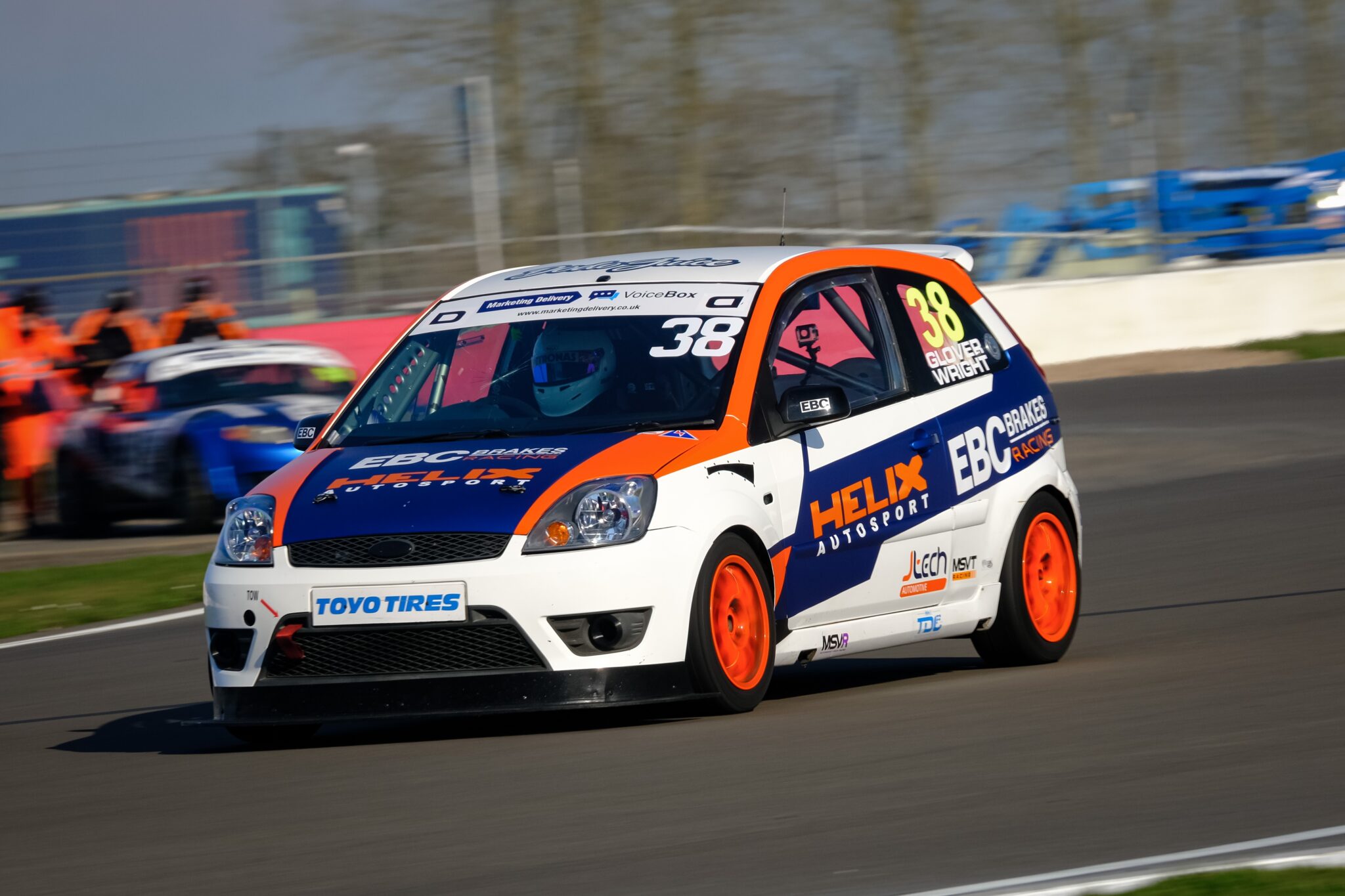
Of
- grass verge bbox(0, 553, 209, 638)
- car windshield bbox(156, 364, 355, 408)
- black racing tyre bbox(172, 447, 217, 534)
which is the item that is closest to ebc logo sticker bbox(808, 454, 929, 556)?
grass verge bbox(0, 553, 209, 638)

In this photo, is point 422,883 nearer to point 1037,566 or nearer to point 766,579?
point 766,579

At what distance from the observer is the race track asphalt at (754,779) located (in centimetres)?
514

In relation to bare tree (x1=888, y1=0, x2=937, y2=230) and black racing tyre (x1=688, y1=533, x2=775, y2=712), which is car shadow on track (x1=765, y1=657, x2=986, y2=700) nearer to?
black racing tyre (x1=688, y1=533, x2=775, y2=712)

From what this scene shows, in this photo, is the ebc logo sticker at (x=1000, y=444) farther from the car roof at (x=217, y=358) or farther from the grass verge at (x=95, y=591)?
the car roof at (x=217, y=358)

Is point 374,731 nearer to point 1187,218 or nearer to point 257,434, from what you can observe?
point 257,434

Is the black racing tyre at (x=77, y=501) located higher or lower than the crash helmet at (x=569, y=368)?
lower

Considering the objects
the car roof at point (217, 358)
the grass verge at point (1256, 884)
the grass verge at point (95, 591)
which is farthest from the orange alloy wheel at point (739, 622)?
the car roof at point (217, 358)

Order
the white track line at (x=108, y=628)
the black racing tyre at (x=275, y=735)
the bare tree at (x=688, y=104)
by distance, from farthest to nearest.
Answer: the bare tree at (x=688, y=104) < the white track line at (x=108, y=628) < the black racing tyre at (x=275, y=735)

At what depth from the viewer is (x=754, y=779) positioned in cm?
610

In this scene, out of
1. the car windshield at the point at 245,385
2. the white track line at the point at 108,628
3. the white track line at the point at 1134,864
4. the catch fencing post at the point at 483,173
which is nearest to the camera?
the white track line at the point at 1134,864

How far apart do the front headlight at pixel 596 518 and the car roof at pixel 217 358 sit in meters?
11.0

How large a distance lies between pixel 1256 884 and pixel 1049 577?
14.4 ft

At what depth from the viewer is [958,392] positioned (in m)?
8.53

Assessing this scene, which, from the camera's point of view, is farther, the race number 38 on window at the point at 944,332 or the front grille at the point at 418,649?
the race number 38 on window at the point at 944,332
